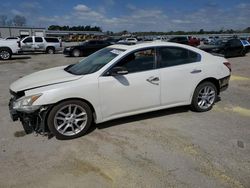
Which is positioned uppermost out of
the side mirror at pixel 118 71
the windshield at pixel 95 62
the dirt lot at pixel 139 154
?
the windshield at pixel 95 62

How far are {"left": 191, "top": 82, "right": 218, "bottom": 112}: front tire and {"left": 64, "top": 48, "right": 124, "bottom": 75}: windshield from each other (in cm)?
193

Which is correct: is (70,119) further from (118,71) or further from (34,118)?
(118,71)

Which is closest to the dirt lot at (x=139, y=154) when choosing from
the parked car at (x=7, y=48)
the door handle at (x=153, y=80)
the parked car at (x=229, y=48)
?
the door handle at (x=153, y=80)

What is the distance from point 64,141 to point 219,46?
16782 millimetres

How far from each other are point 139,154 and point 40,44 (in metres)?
23.0

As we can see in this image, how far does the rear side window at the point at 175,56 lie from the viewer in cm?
496

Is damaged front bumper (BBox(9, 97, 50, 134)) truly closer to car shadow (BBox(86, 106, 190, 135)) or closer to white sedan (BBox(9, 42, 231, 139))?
white sedan (BBox(9, 42, 231, 139))

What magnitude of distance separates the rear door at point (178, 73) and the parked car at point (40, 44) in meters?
20.9

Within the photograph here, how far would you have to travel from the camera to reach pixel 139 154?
12.3 ft

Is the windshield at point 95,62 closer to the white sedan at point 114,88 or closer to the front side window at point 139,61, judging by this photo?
the white sedan at point 114,88

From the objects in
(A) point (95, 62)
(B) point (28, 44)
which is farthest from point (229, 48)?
(B) point (28, 44)

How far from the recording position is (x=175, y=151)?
3830 mm

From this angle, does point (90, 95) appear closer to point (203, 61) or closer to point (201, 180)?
point (201, 180)

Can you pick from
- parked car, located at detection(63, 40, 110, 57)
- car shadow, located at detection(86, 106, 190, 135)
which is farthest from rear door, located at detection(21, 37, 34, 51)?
car shadow, located at detection(86, 106, 190, 135)
